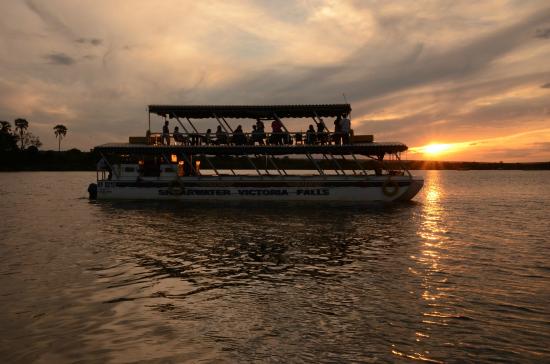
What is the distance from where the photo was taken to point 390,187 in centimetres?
2738

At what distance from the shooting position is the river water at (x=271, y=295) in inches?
241

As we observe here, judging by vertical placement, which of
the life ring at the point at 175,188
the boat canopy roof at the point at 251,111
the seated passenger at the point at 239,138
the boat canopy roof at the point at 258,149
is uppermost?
the boat canopy roof at the point at 251,111

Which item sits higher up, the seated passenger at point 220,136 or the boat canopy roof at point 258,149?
the seated passenger at point 220,136

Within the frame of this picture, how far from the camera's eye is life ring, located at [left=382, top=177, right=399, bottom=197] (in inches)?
1073

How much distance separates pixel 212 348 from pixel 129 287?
3795mm

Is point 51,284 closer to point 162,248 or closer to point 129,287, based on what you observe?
point 129,287

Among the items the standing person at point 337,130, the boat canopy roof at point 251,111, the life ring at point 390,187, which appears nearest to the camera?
the boat canopy roof at point 251,111

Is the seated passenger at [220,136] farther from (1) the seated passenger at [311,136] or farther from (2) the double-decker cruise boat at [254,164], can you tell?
(1) the seated passenger at [311,136]

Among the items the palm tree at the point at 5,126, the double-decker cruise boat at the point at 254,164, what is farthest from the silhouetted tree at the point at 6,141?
the double-decker cruise boat at the point at 254,164

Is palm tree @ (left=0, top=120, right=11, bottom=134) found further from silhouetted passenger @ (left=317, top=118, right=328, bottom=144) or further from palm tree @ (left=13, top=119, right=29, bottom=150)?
silhouetted passenger @ (left=317, top=118, right=328, bottom=144)

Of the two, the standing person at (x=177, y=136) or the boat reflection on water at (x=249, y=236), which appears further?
the standing person at (x=177, y=136)

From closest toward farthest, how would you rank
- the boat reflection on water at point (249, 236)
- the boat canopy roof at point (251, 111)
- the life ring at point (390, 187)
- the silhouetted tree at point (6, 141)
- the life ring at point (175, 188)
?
the boat reflection on water at point (249, 236) → the boat canopy roof at point (251, 111) → the life ring at point (390, 187) → the life ring at point (175, 188) → the silhouetted tree at point (6, 141)

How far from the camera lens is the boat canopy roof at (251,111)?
88.0ft

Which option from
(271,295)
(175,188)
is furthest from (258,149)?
(271,295)
